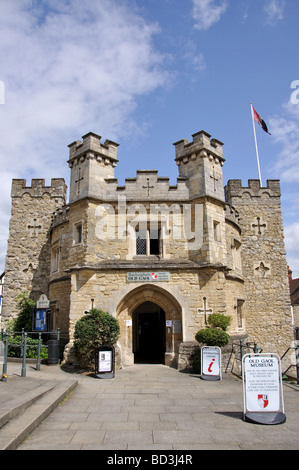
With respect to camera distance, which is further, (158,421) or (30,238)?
(30,238)

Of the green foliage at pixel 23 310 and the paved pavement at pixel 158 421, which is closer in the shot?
the paved pavement at pixel 158 421

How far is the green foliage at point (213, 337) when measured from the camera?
11.4 meters

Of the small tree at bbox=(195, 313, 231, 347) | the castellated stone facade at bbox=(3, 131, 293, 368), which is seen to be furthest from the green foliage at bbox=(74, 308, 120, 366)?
the small tree at bbox=(195, 313, 231, 347)

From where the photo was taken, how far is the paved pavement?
4.80 meters

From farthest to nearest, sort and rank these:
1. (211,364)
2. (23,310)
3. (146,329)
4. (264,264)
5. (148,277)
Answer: (146,329) < (264,264) < (23,310) < (148,277) < (211,364)

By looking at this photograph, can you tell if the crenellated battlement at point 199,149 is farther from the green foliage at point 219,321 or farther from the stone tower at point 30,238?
the stone tower at point 30,238

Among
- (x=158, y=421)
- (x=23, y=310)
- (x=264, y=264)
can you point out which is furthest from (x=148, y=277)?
(x=23, y=310)

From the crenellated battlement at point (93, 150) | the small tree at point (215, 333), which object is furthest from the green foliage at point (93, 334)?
the crenellated battlement at point (93, 150)

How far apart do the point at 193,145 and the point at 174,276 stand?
5.55 m

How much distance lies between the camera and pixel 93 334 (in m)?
11.6

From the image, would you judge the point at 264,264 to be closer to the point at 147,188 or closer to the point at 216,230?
the point at 216,230

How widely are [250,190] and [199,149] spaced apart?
6.42 m

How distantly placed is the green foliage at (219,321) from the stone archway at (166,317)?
1217mm

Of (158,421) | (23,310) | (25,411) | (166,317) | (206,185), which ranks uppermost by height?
(206,185)
